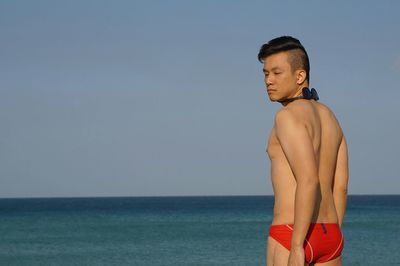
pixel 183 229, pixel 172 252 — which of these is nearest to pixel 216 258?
pixel 172 252

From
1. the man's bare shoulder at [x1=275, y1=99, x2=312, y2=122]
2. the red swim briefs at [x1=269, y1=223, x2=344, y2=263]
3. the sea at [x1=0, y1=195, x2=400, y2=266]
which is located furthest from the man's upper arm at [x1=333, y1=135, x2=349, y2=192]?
the sea at [x1=0, y1=195, x2=400, y2=266]

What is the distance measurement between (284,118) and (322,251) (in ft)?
2.26

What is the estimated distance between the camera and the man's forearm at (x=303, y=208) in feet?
13.1

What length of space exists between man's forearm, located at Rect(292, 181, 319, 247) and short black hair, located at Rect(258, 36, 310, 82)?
648mm

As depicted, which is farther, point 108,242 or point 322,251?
point 108,242

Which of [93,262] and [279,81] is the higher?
[279,81]

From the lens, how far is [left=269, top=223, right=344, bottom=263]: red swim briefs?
4.13m

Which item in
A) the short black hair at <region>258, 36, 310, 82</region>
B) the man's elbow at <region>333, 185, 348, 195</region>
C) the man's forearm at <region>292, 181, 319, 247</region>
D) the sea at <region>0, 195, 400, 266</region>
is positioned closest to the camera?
the man's forearm at <region>292, 181, 319, 247</region>

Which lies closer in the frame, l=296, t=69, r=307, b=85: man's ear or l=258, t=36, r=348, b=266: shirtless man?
l=258, t=36, r=348, b=266: shirtless man

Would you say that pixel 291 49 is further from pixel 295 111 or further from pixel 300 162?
pixel 300 162

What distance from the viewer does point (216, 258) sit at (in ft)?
110

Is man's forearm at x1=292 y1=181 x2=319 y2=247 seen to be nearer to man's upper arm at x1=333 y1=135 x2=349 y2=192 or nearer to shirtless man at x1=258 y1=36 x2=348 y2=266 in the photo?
shirtless man at x1=258 y1=36 x2=348 y2=266

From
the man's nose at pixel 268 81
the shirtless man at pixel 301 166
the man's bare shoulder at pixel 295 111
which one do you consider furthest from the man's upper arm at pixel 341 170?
the man's nose at pixel 268 81

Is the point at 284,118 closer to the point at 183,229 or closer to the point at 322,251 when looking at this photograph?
the point at 322,251
